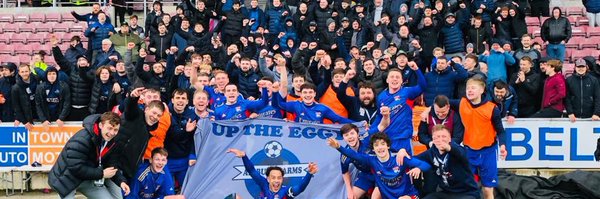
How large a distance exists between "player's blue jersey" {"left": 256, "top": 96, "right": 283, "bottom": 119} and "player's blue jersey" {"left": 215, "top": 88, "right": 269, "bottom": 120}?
5 centimetres

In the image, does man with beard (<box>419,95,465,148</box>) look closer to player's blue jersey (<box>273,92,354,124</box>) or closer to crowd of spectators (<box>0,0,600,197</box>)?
crowd of spectators (<box>0,0,600,197</box>)

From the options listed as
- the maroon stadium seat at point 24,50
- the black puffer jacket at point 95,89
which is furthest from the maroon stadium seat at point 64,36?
the black puffer jacket at point 95,89

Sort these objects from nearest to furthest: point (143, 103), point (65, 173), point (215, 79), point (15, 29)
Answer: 1. point (65, 173)
2. point (143, 103)
3. point (215, 79)
4. point (15, 29)

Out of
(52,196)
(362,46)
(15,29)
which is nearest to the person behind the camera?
(52,196)

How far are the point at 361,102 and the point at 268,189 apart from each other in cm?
218

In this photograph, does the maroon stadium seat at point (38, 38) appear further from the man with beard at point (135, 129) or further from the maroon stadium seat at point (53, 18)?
the man with beard at point (135, 129)

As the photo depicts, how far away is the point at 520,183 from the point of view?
1248 centimetres

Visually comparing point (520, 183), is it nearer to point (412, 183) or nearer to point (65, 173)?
point (412, 183)

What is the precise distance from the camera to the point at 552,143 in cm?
1408

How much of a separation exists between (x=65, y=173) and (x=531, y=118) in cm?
698

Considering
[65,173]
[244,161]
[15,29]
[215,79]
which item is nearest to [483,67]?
[215,79]

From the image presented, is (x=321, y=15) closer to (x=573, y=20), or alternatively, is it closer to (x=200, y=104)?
(x=573, y=20)

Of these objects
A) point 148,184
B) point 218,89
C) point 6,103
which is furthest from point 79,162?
point 6,103

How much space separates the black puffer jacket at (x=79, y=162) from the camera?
9805 millimetres
